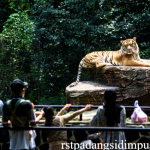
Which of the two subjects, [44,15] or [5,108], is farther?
[44,15]

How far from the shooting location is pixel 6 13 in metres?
14.6

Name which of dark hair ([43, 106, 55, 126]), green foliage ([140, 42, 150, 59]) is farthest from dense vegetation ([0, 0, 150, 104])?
dark hair ([43, 106, 55, 126])

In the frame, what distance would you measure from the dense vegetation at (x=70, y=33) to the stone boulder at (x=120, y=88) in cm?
225

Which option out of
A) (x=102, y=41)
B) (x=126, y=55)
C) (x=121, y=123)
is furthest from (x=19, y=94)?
(x=102, y=41)

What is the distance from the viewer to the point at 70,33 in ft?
35.5

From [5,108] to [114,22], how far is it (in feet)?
27.6

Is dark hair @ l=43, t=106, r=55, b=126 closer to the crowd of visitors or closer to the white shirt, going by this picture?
the crowd of visitors

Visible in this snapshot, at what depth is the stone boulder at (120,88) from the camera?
8.21 meters

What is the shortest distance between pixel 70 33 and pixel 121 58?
2.53 m

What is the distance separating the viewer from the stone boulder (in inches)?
323

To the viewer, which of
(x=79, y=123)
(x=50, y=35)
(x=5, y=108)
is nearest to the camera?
(x=5, y=108)

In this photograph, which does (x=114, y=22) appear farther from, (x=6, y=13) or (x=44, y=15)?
(x=6, y=13)

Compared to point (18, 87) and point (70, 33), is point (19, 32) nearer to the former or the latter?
point (70, 33)

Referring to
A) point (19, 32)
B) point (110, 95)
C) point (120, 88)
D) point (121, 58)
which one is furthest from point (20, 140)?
point (19, 32)
